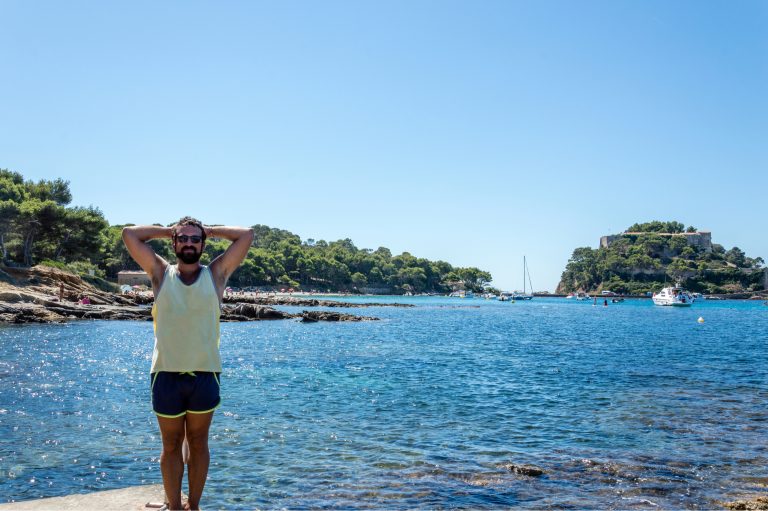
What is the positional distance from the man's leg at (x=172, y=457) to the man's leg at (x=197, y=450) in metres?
0.08

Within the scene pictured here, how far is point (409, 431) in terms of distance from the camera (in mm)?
13523

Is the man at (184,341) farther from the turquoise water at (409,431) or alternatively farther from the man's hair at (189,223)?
the turquoise water at (409,431)

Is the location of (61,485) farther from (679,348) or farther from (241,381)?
(679,348)

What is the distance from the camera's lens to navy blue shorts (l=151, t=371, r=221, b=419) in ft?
16.3

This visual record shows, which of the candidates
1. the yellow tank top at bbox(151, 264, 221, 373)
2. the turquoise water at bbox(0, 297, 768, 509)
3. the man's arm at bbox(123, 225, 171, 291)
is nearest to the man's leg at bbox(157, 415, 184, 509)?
the yellow tank top at bbox(151, 264, 221, 373)

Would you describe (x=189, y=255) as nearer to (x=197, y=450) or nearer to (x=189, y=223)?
(x=189, y=223)

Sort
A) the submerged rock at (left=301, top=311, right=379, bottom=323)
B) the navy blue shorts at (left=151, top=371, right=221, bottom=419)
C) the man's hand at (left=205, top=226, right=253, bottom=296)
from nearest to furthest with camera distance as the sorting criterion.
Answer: the navy blue shorts at (left=151, top=371, right=221, bottom=419) → the man's hand at (left=205, top=226, right=253, bottom=296) → the submerged rock at (left=301, top=311, right=379, bottom=323)

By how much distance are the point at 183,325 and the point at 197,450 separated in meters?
1.20

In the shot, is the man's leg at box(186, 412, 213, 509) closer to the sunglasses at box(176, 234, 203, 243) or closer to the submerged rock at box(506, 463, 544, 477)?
the sunglasses at box(176, 234, 203, 243)

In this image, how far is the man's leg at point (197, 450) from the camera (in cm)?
512

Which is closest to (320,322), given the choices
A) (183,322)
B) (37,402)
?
(37,402)

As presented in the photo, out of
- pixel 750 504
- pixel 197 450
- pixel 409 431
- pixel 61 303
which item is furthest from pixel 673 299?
pixel 197 450

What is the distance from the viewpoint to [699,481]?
9.95 metres

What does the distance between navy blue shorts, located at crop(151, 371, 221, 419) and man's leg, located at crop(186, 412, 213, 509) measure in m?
0.10
